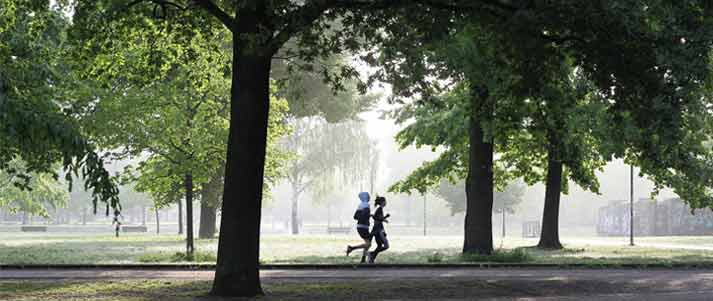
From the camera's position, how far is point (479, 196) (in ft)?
76.9

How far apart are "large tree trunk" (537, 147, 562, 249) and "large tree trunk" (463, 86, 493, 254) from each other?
8137 mm

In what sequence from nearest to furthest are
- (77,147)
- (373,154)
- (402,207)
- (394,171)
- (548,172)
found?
1. (77,147)
2. (548,172)
3. (373,154)
4. (402,207)
5. (394,171)

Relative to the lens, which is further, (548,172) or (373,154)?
(373,154)

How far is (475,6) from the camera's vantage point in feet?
41.7

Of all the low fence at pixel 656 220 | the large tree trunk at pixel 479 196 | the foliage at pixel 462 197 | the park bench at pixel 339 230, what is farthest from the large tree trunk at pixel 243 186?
the low fence at pixel 656 220

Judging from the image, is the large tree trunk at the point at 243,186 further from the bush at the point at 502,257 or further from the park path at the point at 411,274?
the bush at the point at 502,257

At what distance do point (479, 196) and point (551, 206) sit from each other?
9.06 meters

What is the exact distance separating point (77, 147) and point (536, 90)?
9638 millimetres

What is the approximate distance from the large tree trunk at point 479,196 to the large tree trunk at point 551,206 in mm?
8137

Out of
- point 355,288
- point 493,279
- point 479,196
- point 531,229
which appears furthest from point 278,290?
point 531,229

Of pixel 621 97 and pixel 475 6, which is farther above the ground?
pixel 475 6

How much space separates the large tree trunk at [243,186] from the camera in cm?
1225

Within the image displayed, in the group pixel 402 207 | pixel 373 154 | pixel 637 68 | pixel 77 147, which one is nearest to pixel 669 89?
pixel 637 68

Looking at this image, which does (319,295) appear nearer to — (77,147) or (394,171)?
(77,147)
